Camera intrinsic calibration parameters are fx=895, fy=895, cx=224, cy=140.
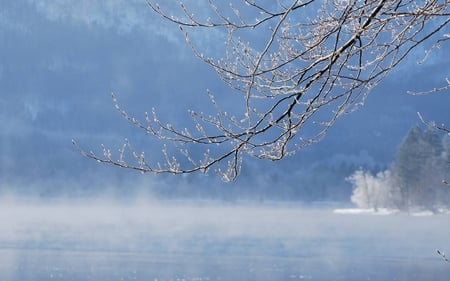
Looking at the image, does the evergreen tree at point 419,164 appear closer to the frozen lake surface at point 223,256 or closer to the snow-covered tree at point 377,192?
the snow-covered tree at point 377,192

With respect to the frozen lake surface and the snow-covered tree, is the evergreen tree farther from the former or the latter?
the frozen lake surface

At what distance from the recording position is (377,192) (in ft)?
333

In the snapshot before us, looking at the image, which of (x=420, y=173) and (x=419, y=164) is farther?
(x=420, y=173)

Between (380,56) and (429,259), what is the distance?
106 feet

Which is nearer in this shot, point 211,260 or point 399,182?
point 211,260

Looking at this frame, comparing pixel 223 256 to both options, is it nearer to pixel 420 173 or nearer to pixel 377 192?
pixel 420 173

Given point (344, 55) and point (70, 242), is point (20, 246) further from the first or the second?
point (344, 55)

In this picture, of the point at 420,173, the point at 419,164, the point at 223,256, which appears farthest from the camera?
the point at 420,173

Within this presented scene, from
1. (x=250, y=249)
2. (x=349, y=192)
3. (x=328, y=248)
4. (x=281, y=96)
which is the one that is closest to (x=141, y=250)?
(x=250, y=249)

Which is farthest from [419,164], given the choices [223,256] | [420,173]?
[223,256]

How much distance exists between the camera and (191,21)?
6.00 metres

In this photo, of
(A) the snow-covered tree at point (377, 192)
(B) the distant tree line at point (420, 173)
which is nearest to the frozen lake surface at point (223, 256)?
(B) the distant tree line at point (420, 173)

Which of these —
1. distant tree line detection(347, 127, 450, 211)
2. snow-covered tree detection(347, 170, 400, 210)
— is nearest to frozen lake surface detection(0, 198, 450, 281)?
distant tree line detection(347, 127, 450, 211)

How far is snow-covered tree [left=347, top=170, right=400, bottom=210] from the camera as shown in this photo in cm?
9712
